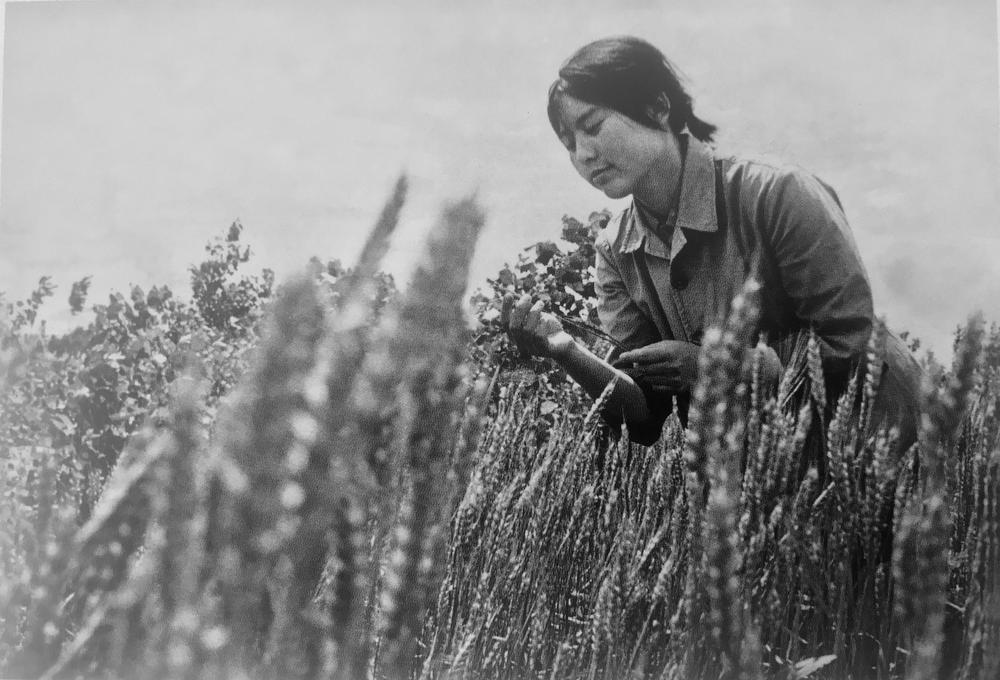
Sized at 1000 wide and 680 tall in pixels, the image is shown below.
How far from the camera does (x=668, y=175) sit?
6.41ft

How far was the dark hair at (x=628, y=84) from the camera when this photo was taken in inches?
73.5

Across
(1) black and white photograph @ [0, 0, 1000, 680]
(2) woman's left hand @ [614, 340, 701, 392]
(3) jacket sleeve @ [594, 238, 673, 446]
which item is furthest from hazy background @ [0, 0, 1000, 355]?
(2) woman's left hand @ [614, 340, 701, 392]

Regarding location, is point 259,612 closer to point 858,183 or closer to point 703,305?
point 703,305

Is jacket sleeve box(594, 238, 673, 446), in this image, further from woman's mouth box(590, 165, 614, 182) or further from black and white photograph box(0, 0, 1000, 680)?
woman's mouth box(590, 165, 614, 182)

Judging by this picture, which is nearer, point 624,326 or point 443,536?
point 443,536

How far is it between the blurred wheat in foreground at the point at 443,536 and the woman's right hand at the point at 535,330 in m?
0.20

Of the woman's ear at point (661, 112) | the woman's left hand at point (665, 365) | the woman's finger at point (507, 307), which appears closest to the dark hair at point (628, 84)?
the woman's ear at point (661, 112)

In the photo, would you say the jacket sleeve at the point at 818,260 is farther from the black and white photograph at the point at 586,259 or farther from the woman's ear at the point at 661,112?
the woman's ear at the point at 661,112

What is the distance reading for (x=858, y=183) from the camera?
5.90 feet

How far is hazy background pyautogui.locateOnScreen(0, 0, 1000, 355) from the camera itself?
180cm

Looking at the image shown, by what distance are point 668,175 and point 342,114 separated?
0.87 meters

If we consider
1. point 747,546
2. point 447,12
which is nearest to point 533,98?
point 447,12

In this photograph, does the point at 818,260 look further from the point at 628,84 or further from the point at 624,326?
the point at 628,84

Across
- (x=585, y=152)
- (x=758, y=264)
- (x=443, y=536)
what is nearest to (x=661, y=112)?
(x=585, y=152)
